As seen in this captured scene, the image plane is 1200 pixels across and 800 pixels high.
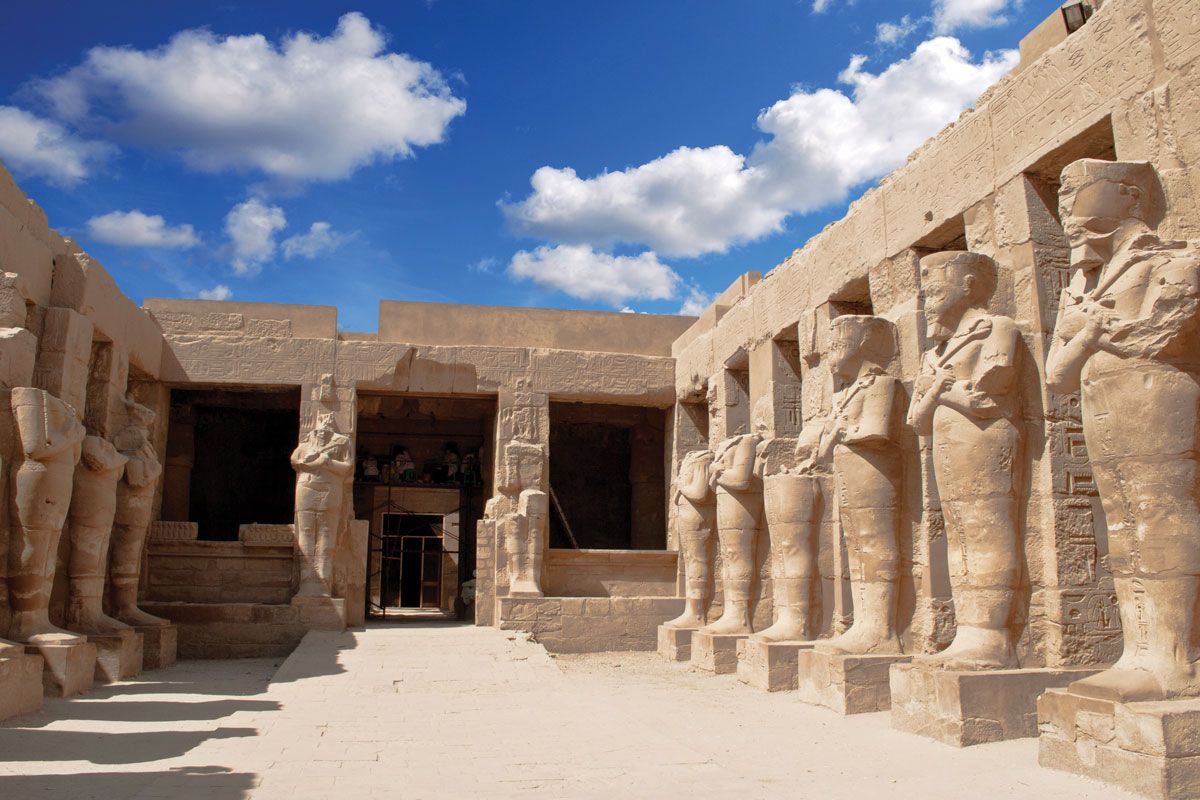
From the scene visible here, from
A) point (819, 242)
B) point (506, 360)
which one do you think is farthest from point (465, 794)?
point (506, 360)

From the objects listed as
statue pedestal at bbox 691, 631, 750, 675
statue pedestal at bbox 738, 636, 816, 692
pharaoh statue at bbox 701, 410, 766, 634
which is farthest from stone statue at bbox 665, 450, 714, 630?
statue pedestal at bbox 738, 636, 816, 692

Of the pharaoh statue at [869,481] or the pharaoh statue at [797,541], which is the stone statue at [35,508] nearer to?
the pharaoh statue at [797,541]

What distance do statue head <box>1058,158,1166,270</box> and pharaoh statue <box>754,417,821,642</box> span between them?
11.4 ft

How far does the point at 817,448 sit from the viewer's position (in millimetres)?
8031

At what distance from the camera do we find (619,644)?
1148 cm

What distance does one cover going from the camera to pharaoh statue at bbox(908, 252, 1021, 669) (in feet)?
18.1

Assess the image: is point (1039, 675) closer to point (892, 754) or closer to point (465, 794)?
point (892, 754)

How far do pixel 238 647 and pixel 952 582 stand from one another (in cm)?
784

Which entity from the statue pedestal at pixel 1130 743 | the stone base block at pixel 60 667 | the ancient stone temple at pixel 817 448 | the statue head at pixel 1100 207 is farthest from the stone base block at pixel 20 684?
the statue head at pixel 1100 207

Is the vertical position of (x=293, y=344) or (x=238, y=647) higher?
(x=293, y=344)

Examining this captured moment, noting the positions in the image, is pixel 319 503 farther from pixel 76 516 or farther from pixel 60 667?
pixel 60 667

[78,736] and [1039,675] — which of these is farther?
[78,736]

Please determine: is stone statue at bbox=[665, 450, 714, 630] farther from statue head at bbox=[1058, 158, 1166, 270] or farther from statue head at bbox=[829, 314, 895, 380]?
statue head at bbox=[1058, 158, 1166, 270]

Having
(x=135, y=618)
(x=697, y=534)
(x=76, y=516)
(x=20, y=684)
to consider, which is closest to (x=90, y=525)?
(x=76, y=516)
